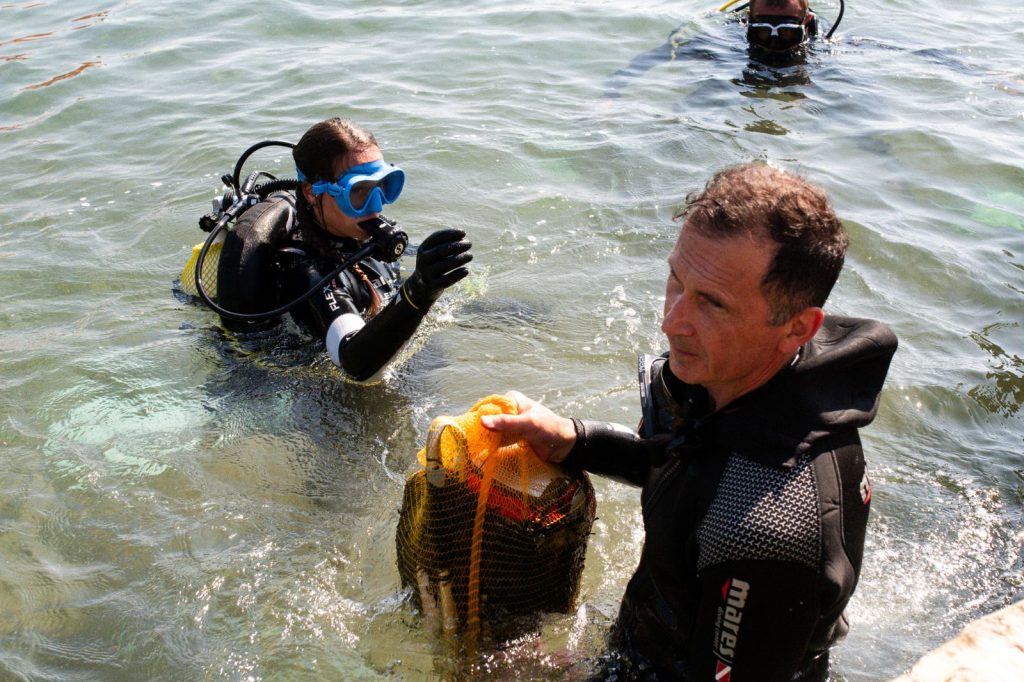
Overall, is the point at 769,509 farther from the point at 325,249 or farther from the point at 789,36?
the point at 789,36

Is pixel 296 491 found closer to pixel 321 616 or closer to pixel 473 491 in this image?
pixel 321 616

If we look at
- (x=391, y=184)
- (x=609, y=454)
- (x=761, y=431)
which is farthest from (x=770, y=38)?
(x=761, y=431)

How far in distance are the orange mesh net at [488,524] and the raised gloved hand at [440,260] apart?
1.10 meters

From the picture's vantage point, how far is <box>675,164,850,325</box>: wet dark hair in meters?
1.82

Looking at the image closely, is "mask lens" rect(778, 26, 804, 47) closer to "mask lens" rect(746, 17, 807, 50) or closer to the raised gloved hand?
"mask lens" rect(746, 17, 807, 50)

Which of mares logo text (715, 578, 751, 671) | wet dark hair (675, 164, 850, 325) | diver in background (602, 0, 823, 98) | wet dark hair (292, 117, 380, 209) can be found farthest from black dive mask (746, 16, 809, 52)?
mares logo text (715, 578, 751, 671)

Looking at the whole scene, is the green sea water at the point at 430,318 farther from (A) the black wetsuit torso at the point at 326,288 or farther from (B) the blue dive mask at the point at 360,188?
(B) the blue dive mask at the point at 360,188

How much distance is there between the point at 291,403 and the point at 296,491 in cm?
63

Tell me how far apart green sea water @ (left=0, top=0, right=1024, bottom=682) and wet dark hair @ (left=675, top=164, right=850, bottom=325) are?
1.29m

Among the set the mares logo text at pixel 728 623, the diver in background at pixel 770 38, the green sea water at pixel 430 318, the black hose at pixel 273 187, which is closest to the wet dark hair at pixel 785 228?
the mares logo text at pixel 728 623

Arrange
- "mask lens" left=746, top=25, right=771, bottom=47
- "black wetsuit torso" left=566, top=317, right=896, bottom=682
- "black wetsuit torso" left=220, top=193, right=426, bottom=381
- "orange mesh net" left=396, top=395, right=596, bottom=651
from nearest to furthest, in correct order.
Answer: "black wetsuit torso" left=566, top=317, right=896, bottom=682, "orange mesh net" left=396, top=395, right=596, bottom=651, "black wetsuit torso" left=220, top=193, right=426, bottom=381, "mask lens" left=746, top=25, right=771, bottom=47

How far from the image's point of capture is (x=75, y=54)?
905 centimetres

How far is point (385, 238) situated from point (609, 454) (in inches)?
75.6

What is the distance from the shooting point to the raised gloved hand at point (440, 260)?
3459mm
